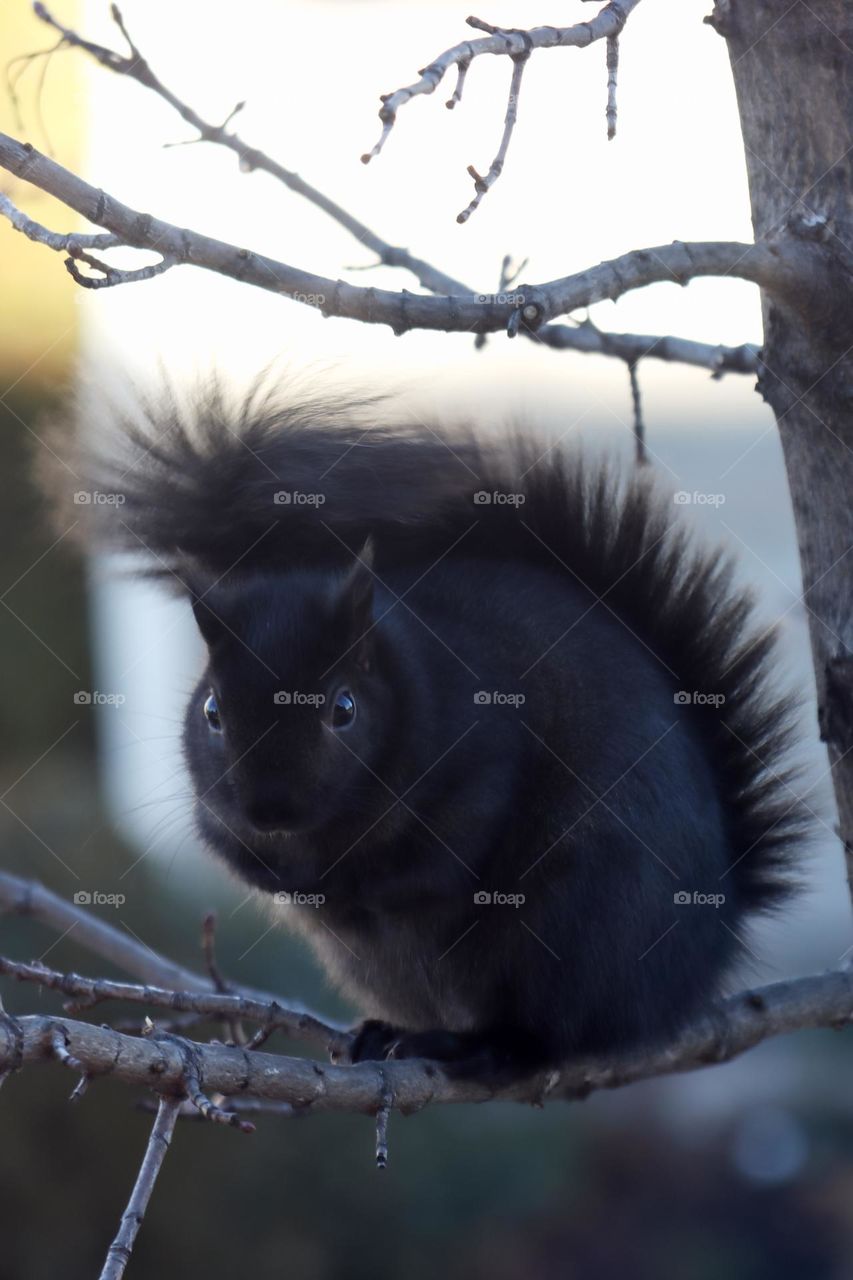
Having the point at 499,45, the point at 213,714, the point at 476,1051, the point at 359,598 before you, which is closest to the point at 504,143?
the point at 499,45

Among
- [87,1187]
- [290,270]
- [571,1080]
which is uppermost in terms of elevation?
[290,270]

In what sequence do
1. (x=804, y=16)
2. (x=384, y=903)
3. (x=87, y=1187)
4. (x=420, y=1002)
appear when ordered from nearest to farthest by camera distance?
1. (x=804, y=16)
2. (x=384, y=903)
3. (x=420, y=1002)
4. (x=87, y=1187)

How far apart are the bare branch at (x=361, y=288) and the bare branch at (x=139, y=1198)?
2.16 ft

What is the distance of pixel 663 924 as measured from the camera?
1.69 metres

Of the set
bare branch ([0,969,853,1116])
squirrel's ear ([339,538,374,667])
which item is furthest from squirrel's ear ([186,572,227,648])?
bare branch ([0,969,853,1116])

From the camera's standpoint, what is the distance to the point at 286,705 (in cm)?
153

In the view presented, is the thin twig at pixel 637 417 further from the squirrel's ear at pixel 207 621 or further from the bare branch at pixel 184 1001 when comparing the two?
the bare branch at pixel 184 1001

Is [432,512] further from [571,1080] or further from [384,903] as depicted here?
[571,1080]

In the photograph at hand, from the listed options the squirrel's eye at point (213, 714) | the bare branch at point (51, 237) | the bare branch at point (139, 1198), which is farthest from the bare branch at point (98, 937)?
the bare branch at point (51, 237)

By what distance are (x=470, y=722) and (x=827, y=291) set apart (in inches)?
25.5

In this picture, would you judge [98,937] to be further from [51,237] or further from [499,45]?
[499,45]

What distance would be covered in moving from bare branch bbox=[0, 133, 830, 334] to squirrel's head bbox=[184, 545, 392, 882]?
1.54ft

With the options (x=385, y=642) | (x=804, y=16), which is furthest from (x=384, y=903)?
A: (x=804, y=16)

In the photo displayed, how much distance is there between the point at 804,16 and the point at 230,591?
92 centimetres
